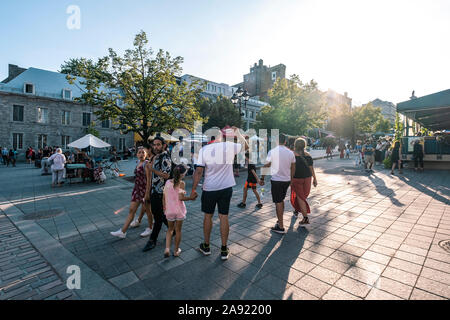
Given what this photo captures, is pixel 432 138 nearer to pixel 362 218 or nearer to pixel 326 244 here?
pixel 362 218

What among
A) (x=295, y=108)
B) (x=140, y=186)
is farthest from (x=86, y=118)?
(x=140, y=186)

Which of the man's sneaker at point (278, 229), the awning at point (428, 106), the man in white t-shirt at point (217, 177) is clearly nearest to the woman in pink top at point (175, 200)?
the man in white t-shirt at point (217, 177)

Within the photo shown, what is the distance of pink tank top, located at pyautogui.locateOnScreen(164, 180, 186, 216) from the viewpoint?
344 cm

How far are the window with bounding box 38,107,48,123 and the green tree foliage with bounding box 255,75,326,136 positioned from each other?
96.5ft

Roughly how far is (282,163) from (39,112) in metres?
36.6

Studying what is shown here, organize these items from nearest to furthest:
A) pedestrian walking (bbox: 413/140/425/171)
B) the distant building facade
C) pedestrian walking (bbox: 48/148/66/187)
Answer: pedestrian walking (bbox: 48/148/66/187), pedestrian walking (bbox: 413/140/425/171), the distant building facade

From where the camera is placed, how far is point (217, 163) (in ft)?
10.9

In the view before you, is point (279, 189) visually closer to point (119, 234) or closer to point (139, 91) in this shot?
point (119, 234)

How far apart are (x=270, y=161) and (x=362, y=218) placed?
281cm

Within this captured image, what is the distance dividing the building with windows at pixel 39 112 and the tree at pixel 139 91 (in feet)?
64.8

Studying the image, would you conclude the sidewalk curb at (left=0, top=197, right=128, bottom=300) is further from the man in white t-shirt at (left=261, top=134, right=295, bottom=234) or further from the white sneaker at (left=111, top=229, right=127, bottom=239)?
the man in white t-shirt at (left=261, top=134, right=295, bottom=234)

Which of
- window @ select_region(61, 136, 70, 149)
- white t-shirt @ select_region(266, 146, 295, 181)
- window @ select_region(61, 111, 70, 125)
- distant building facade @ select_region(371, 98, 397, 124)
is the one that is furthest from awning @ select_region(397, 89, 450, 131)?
distant building facade @ select_region(371, 98, 397, 124)
